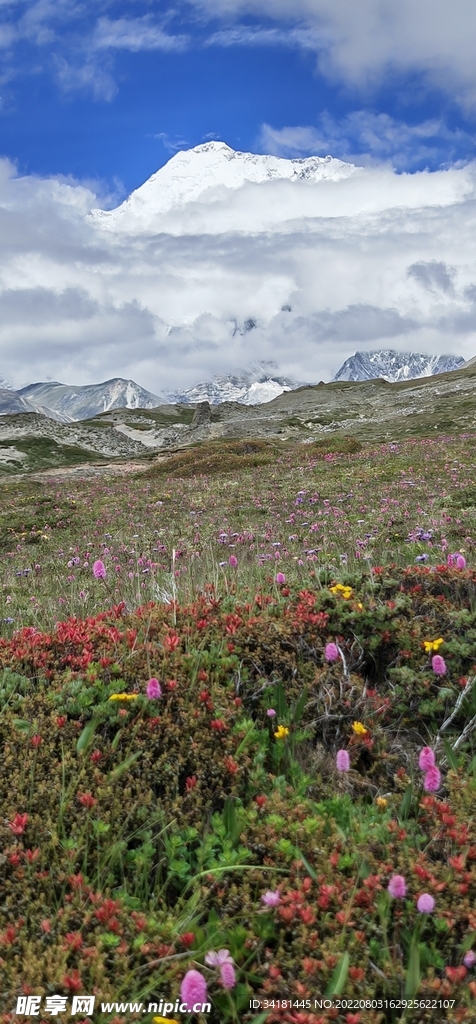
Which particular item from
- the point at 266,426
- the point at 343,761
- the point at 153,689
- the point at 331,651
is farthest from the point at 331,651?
the point at 266,426

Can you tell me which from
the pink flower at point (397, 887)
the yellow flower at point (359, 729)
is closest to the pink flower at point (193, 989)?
the pink flower at point (397, 887)

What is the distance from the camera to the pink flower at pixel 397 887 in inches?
82.9

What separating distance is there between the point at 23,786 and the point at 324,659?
2.01 meters

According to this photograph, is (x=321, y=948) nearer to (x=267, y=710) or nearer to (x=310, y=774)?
(x=310, y=774)

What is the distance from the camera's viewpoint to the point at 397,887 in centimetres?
212

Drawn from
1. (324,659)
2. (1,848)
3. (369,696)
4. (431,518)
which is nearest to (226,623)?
(324,659)

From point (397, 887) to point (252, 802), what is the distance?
81 centimetres

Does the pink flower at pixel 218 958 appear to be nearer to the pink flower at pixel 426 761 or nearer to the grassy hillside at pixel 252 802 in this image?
the grassy hillside at pixel 252 802

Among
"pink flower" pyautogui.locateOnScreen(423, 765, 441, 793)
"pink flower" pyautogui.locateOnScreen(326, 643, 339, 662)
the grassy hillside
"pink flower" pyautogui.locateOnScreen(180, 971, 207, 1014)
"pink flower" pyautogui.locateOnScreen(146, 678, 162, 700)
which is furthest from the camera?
"pink flower" pyautogui.locateOnScreen(326, 643, 339, 662)

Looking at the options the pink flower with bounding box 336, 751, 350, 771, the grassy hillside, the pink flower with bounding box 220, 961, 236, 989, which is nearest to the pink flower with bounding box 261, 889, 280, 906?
the grassy hillside

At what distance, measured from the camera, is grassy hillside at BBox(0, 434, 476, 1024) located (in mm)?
1997

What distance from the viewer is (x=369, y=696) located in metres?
3.60

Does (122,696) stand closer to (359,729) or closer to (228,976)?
(359,729)

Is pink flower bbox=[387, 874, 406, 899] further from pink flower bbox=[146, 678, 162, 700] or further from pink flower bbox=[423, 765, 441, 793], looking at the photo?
pink flower bbox=[146, 678, 162, 700]
